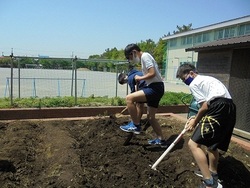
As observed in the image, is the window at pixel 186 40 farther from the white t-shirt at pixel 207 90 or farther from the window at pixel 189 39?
the white t-shirt at pixel 207 90

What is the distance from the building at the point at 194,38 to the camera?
92.9ft

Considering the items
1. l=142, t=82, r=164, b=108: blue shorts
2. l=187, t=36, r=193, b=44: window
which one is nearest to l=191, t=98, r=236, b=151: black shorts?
l=142, t=82, r=164, b=108: blue shorts

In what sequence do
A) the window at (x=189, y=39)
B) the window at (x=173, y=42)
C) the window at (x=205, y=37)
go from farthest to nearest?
the window at (x=173, y=42), the window at (x=189, y=39), the window at (x=205, y=37)

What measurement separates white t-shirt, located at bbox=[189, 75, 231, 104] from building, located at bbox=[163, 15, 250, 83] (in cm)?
2651

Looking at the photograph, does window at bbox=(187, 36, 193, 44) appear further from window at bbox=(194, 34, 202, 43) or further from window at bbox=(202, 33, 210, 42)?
window at bbox=(202, 33, 210, 42)

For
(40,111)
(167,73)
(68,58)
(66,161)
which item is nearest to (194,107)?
(66,161)

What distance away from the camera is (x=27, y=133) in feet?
18.3


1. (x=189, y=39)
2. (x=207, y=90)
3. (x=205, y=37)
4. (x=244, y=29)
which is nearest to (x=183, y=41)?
(x=189, y=39)

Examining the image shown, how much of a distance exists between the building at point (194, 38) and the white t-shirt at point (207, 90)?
26.5 m

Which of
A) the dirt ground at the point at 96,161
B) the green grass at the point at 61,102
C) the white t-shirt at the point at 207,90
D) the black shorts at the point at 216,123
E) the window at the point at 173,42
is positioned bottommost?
the dirt ground at the point at 96,161

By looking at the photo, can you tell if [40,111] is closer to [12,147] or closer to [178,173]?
[12,147]

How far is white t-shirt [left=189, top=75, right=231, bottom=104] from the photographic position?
3293 mm

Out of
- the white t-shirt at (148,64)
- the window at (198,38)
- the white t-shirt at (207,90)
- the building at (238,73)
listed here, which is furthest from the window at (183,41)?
the white t-shirt at (207,90)

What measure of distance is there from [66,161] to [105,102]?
5.42 metres
